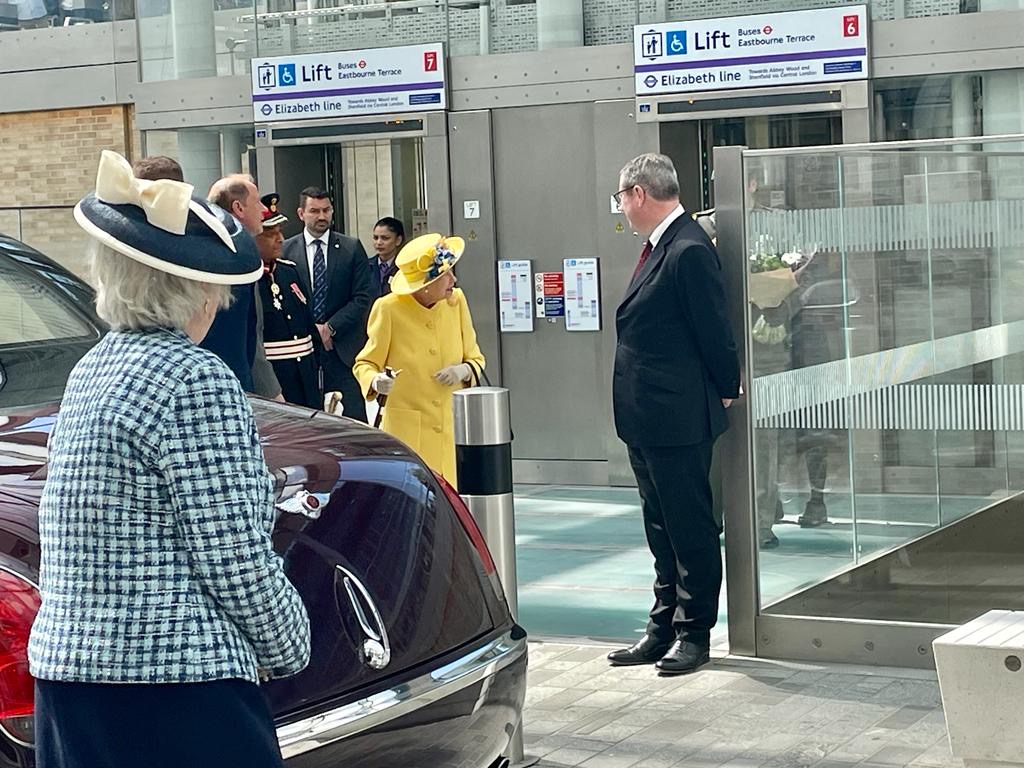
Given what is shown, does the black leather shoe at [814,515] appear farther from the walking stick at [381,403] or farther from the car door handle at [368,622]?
the car door handle at [368,622]

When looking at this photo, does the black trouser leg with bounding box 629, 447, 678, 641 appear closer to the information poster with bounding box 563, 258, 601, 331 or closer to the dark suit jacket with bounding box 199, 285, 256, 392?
the dark suit jacket with bounding box 199, 285, 256, 392

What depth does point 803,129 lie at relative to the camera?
40.3ft

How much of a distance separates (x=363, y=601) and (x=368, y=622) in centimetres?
5

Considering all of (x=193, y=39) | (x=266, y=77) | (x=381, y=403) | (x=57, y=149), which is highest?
(x=193, y=39)

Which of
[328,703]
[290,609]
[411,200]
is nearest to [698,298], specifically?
[328,703]

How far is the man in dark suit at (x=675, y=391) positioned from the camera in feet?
21.3

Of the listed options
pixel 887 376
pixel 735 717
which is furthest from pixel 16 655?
pixel 887 376

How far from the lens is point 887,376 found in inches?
261

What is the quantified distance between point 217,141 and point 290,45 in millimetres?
1250

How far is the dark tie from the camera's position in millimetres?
11117

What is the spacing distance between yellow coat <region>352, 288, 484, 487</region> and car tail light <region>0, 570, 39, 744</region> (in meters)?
4.07

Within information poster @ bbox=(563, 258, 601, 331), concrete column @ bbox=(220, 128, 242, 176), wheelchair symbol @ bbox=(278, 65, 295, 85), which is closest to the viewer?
information poster @ bbox=(563, 258, 601, 331)

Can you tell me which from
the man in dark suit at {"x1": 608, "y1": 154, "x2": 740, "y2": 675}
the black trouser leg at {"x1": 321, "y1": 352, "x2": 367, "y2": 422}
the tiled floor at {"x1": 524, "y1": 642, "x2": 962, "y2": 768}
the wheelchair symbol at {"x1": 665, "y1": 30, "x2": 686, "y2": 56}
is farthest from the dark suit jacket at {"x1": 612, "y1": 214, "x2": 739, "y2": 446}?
the wheelchair symbol at {"x1": 665, "y1": 30, "x2": 686, "y2": 56}

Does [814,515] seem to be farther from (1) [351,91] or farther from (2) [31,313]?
(1) [351,91]
